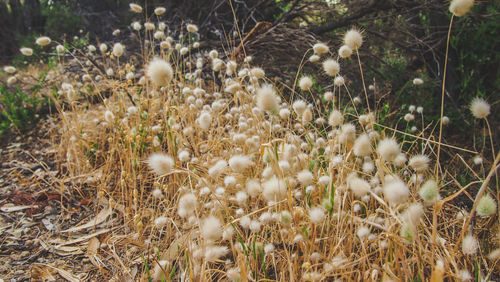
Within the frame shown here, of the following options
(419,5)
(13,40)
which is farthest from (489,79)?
(13,40)

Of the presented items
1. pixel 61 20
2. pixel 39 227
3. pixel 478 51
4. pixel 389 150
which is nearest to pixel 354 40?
pixel 389 150

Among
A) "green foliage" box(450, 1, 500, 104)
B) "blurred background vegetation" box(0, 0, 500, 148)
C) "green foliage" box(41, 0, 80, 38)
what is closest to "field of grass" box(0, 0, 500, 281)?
"blurred background vegetation" box(0, 0, 500, 148)

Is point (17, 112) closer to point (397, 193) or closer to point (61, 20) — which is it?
point (397, 193)

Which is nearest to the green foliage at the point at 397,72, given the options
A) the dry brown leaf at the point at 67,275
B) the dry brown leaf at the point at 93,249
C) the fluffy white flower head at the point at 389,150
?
the fluffy white flower head at the point at 389,150

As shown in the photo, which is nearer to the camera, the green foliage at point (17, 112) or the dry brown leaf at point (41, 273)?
the dry brown leaf at point (41, 273)

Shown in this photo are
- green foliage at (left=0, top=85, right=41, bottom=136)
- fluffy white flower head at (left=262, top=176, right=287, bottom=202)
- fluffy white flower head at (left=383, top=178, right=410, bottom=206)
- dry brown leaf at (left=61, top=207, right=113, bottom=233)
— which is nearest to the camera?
fluffy white flower head at (left=383, top=178, right=410, bottom=206)

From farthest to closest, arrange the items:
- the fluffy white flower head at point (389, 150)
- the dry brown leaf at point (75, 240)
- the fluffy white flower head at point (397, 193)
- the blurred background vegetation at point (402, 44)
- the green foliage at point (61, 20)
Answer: the green foliage at point (61, 20)
the blurred background vegetation at point (402, 44)
the dry brown leaf at point (75, 240)
the fluffy white flower head at point (389, 150)
the fluffy white flower head at point (397, 193)

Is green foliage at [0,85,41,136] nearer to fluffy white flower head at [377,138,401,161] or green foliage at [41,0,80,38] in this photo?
fluffy white flower head at [377,138,401,161]

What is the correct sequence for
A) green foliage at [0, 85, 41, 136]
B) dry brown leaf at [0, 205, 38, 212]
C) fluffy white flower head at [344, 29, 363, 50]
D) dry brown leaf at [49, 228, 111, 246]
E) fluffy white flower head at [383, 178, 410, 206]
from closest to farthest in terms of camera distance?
fluffy white flower head at [383, 178, 410, 206]
fluffy white flower head at [344, 29, 363, 50]
dry brown leaf at [49, 228, 111, 246]
dry brown leaf at [0, 205, 38, 212]
green foliage at [0, 85, 41, 136]

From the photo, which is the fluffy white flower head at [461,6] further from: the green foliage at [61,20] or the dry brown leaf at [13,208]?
the green foliage at [61,20]

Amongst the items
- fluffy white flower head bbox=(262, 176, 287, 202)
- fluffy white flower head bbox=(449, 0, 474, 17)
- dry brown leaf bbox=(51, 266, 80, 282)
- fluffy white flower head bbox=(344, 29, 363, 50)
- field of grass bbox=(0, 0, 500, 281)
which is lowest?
dry brown leaf bbox=(51, 266, 80, 282)

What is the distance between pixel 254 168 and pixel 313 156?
32 cm

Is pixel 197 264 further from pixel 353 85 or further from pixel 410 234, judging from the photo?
pixel 353 85

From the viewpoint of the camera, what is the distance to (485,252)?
1.18 meters
